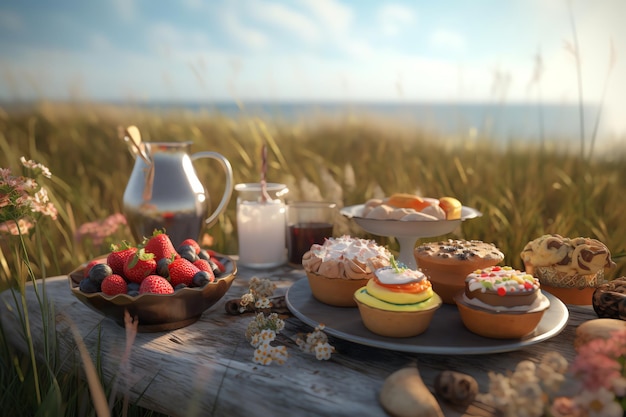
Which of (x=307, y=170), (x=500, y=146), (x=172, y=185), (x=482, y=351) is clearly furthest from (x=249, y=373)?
(x=500, y=146)

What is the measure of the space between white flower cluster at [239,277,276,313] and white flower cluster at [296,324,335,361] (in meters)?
0.29

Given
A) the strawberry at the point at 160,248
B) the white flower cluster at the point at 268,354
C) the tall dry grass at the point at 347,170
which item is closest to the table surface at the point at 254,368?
the white flower cluster at the point at 268,354

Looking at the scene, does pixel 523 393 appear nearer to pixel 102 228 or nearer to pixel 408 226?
pixel 408 226

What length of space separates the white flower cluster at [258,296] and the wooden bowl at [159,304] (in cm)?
11

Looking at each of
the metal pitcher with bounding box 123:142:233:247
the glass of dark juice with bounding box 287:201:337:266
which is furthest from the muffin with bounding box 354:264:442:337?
the metal pitcher with bounding box 123:142:233:247

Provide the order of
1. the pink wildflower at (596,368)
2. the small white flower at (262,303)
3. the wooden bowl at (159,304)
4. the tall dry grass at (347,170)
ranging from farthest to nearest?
the tall dry grass at (347,170)
the small white flower at (262,303)
the wooden bowl at (159,304)
the pink wildflower at (596,368)

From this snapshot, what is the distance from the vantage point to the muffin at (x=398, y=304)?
140 cm

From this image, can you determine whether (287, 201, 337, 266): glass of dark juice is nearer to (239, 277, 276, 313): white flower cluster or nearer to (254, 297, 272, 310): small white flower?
(239, 277, 276, 313): white flower cluster

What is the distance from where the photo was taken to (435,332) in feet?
4.85

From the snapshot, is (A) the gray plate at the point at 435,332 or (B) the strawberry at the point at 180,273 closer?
(A) the gray plate at the point at 435,332

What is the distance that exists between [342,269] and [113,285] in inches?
27.2

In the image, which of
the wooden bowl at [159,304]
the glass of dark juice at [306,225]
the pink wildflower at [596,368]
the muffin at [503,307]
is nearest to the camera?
the pink wildflower at [596,368]

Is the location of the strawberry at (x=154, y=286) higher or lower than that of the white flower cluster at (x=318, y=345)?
higher

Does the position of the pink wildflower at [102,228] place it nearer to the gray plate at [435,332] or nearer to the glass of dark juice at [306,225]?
the glass of dark juice at [306,225]
